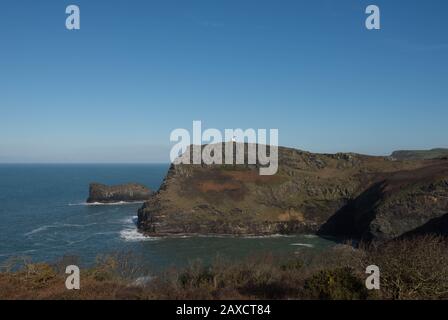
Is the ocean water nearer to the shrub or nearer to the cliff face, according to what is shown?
the cliff face

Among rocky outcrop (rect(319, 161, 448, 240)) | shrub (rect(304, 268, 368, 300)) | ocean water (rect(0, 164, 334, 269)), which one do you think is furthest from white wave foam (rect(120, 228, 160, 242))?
shrub (rect(304, 268, 368, 300))

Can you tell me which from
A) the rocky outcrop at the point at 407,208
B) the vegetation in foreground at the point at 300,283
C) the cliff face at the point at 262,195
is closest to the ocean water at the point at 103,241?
the cliff face at the point at 262,195

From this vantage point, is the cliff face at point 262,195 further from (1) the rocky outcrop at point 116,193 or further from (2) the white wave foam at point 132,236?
(1) the rocky outcrop at point 116,193

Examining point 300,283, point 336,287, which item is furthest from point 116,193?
point 336,287

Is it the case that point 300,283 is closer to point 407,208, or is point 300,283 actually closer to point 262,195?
point 407,208

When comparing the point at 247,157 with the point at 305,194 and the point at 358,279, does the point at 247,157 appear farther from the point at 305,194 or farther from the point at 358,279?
the point at 358,279

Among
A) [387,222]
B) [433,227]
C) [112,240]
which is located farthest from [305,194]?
[112,240]
